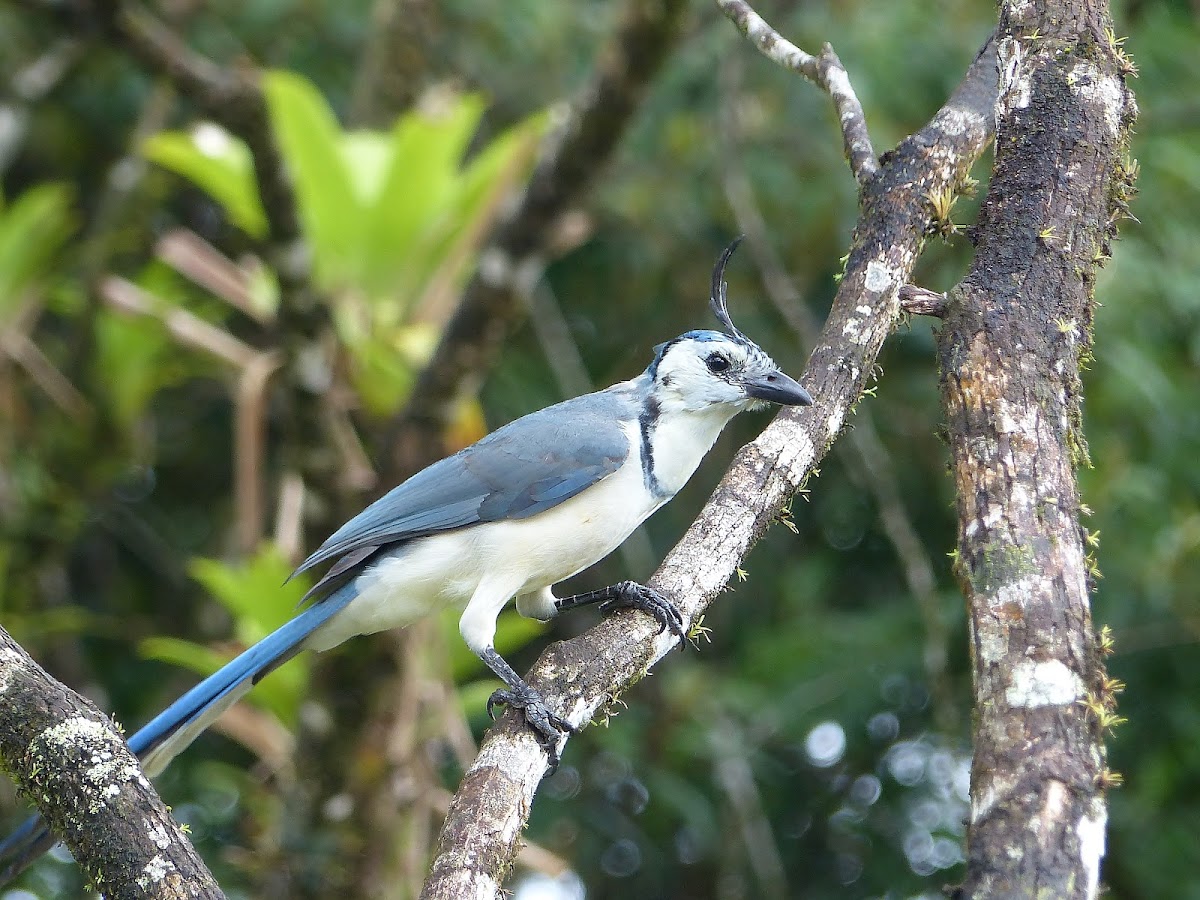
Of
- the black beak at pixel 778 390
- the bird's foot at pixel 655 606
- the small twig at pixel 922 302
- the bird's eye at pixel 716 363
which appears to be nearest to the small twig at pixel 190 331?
the bird's eye at pixel 716 363

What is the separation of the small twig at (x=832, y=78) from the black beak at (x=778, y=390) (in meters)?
0.48

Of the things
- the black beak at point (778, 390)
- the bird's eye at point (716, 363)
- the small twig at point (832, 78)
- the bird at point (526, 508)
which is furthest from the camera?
the bird's eye at point (716, 363)

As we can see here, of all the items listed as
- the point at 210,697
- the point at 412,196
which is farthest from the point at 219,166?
the point at 210,697

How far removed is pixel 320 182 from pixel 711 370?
1945 mm

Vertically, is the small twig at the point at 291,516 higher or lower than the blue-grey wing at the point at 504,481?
lower

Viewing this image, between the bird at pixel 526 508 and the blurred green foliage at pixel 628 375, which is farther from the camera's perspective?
the blurred green foliage at pixel 628 375

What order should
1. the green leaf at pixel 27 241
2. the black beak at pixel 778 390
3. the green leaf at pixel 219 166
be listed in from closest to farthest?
the black beak at pixel 778 390, the green leaf at pixel 219 166, the green leaf at pixel 27 241

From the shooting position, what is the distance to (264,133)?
4453mm

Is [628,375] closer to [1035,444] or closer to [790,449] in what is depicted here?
[790,449]

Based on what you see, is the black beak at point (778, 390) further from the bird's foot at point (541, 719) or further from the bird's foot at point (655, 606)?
the bird's foot at point (541, 719)

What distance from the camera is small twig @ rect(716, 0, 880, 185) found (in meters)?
2.91

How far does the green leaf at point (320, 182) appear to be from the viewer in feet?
14.3

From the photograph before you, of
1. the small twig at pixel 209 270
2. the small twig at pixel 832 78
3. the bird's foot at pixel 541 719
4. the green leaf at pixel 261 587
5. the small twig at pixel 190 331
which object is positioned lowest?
the green leaf at pixel 261 587

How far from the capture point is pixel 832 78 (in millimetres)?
2994
